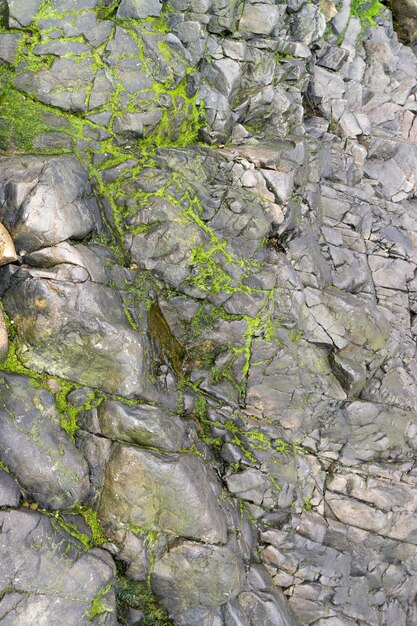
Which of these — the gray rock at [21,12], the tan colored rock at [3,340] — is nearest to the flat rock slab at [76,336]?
the tan colored rock at [3,340]

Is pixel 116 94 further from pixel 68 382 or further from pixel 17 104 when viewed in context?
pixel 68 382

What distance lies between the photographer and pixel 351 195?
14.2 m

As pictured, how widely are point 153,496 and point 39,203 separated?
4.92 meters

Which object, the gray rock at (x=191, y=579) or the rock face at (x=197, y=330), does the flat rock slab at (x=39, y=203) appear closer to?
the rock face at (x=197, y=330)

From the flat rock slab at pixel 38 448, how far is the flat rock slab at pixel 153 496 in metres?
0.48

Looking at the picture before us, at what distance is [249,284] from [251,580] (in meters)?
5.27

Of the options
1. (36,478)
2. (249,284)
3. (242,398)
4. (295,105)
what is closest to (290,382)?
(242,398)

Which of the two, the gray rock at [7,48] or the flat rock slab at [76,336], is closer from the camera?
the flat rock slab at [76,336]

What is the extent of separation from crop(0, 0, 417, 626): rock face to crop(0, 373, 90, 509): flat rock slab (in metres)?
0.03

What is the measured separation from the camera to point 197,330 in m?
11.5

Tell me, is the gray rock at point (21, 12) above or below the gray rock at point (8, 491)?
above

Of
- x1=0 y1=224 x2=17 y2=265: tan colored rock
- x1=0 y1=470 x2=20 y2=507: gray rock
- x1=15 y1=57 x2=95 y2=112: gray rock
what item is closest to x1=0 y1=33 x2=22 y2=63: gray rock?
x1=15 y1=57 x2=95 y2=112: gray rock

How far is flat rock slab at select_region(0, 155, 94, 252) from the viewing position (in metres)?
9.64

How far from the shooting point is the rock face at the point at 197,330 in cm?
Result: 945
